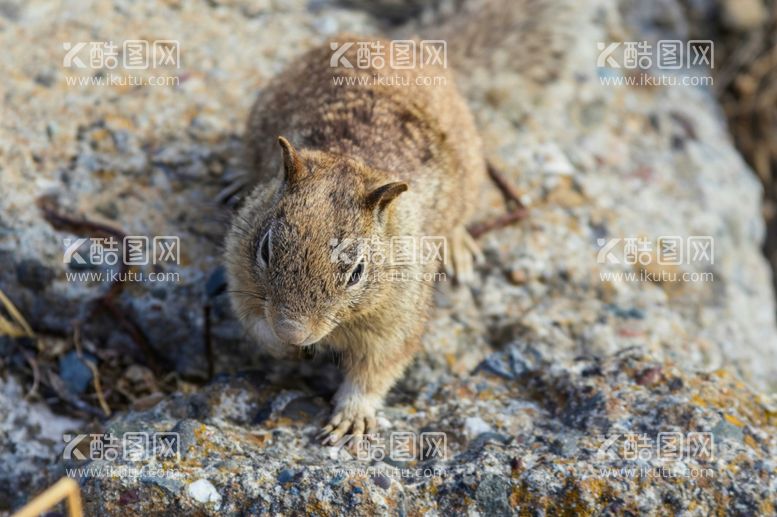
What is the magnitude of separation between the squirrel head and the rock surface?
572 mm

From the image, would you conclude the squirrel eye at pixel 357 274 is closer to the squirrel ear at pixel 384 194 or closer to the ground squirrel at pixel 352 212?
the ground squirrel at pixel 352 212

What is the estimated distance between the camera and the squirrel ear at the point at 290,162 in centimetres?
363

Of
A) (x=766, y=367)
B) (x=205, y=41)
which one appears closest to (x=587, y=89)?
(x=766, y=367)

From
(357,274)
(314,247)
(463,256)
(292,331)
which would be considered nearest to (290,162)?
(314,247)

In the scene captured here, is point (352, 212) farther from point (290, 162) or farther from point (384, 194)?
point (290, 162)

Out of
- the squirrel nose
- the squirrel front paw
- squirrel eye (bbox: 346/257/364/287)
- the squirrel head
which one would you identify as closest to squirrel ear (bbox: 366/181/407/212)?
the squirrel head

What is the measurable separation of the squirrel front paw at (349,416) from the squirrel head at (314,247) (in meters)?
0.45

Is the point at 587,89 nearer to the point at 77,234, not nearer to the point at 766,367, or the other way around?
the point at 766,367

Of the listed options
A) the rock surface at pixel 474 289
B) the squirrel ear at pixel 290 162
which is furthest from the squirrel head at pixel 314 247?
the rock surface at pixel 474 289

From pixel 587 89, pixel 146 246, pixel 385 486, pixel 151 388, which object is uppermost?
pixel 587 89

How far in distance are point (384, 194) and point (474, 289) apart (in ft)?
5.26

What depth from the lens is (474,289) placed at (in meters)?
5.04

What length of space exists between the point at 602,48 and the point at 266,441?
452 cm

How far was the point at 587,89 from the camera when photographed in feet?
20.8
